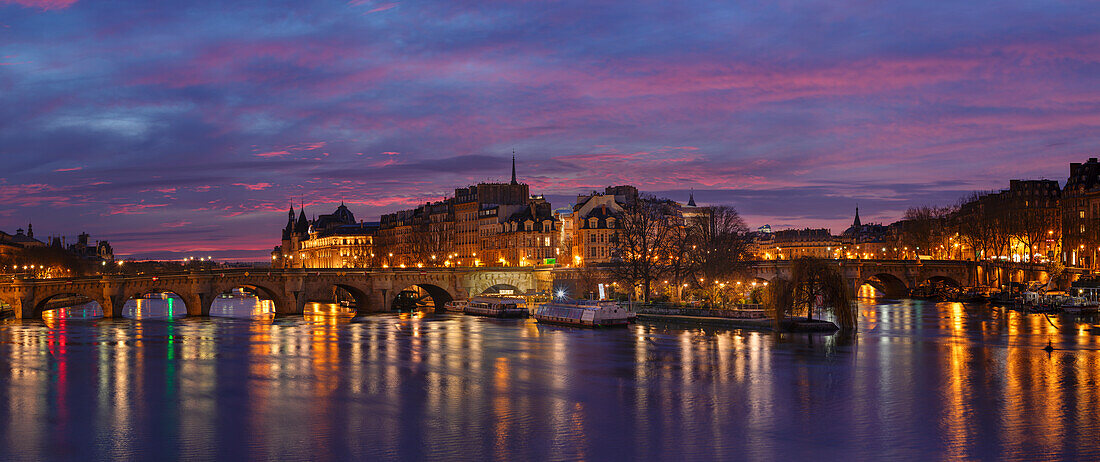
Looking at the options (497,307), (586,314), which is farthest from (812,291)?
(497,307)

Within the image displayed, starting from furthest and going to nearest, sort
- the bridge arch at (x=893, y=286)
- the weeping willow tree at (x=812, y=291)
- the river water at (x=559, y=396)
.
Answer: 1. the bridge arch at (x=893, y=286)
2. the weeping willow tree at (x=812, y=291)
3. the river water at (x=559, y=396)

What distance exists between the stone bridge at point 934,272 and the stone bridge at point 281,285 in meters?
31.4

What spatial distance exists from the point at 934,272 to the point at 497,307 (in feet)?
187

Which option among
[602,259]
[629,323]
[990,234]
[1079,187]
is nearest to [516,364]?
[629,323]

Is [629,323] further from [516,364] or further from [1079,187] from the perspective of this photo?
[1079,187]

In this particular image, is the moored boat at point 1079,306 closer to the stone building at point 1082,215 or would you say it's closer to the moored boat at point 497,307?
the stone building at point 1082,215

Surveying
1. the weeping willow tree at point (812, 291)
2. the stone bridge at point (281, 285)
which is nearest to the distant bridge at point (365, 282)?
the stone bridge at point (281, 285)

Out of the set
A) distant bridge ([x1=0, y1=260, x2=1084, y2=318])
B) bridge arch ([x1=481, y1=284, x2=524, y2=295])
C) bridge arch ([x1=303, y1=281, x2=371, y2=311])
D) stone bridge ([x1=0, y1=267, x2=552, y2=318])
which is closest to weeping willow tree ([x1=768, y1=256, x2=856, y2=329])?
distant bridge ([x1=0, y1=260, x2=1084, y2=318])

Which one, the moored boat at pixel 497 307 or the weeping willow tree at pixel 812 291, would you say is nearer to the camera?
the weeping willow tree at pixel 812 291

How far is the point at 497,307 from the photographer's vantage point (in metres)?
106

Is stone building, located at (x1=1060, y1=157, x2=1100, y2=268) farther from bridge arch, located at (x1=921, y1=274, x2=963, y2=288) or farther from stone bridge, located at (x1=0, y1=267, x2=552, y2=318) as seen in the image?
stone bridge, located at (x1=0, y1=267, x2=552, y2=318)

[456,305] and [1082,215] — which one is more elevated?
[1082,215]

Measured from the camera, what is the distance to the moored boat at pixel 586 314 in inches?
3455

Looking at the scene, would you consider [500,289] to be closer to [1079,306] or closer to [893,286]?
[893,286]
